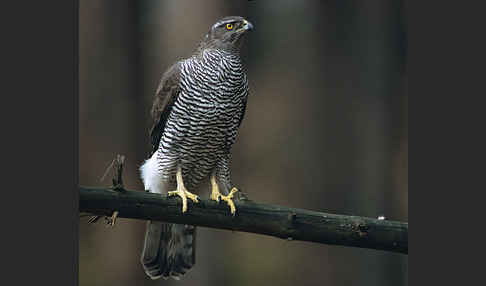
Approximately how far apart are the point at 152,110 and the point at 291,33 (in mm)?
929

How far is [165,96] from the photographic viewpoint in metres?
3.07

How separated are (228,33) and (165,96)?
0.50m

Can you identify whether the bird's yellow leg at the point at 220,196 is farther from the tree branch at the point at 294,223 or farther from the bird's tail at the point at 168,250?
the bird's tail at the point at 168,250

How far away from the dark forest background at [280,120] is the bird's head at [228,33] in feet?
0.21

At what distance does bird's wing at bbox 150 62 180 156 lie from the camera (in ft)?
10.0

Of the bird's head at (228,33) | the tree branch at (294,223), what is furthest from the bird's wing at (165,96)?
the tree branch at (294,223)

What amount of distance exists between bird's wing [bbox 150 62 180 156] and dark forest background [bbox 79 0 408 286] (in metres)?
0.05

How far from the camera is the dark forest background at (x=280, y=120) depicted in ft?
9.39

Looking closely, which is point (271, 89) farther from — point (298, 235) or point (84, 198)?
point (84, 198)

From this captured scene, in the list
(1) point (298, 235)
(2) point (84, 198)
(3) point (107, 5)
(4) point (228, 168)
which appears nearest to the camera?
(2) point (84, 198)

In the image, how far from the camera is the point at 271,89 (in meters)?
3.20

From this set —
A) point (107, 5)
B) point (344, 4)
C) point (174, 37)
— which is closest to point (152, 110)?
point (174, 37)

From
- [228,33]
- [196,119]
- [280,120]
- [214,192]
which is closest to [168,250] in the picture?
[214,192]

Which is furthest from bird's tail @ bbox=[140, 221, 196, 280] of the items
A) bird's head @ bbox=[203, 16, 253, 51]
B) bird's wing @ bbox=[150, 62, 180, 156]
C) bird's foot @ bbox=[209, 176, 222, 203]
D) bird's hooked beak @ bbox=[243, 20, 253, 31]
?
bird's hooked beak @ bbox=[243, 20, 253, 31]
